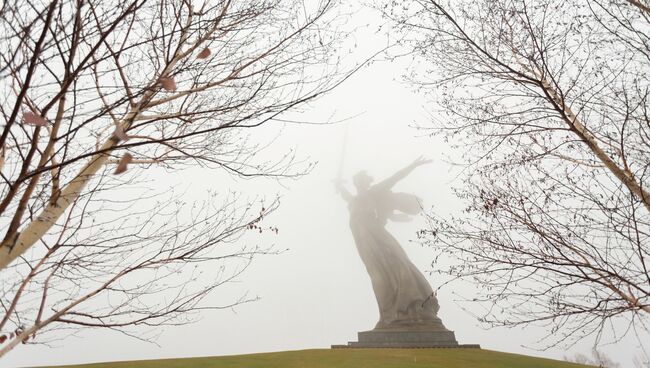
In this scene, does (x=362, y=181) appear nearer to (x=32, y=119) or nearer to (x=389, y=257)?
(x=389, y=257)

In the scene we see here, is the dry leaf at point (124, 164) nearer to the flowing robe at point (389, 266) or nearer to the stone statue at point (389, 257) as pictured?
the stone statue at point (389, 257)

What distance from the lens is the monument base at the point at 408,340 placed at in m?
12.9

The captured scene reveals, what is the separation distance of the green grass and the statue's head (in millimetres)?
8323

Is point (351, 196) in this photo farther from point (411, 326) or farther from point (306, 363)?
point (306, 363)

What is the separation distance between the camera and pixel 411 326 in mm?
13703

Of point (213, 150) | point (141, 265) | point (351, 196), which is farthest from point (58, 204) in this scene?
point (351, 196)

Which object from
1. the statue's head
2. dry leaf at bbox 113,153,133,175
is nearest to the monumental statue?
the statue's head

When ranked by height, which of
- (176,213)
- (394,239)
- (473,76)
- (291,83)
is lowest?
(176,213)

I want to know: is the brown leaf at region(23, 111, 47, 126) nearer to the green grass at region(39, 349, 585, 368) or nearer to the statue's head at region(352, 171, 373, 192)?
the green grass at region(39, 349, 585, 368)

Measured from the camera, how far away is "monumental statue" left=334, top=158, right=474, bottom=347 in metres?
13.5

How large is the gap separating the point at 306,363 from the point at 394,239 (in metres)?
8.45

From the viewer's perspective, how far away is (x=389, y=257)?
15.7 m

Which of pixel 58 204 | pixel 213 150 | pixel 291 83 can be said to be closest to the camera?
pixel 58 204

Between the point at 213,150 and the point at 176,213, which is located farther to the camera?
Answer: the point at 213,150
